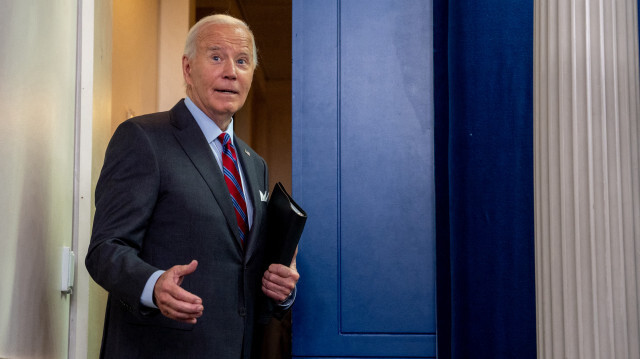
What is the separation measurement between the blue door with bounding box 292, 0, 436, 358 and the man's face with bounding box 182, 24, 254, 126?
1.64ft

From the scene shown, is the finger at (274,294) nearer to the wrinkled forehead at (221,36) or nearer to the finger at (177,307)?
the finger at (177,307)

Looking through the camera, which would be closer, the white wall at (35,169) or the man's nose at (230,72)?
the white wall at (35,169)

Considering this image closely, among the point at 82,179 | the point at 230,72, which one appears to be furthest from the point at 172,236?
the point at 82,179

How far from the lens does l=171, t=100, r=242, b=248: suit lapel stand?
1.49 m

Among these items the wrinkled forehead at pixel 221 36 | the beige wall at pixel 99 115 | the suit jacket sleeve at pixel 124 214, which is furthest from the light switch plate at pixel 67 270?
the wrinkled forehead at pixel 221 36

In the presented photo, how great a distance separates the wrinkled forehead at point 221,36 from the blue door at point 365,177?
0.50 meters

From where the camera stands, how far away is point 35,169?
68.3 inches

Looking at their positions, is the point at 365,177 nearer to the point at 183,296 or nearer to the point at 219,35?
the point at 219,35

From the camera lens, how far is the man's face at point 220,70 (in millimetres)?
1648

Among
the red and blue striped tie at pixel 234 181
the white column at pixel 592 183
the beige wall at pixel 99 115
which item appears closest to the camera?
the white column at pixel 592 183

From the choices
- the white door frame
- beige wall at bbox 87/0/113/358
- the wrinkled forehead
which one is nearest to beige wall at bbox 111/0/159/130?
beige wall at bbox 87/0/113/358

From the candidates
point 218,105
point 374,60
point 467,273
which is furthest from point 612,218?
point 374,60

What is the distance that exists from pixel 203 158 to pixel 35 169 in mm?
569

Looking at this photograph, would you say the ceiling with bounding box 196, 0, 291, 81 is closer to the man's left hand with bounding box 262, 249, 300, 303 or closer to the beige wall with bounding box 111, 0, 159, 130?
the beige wall with bounding box 111, 0, 159, 130
